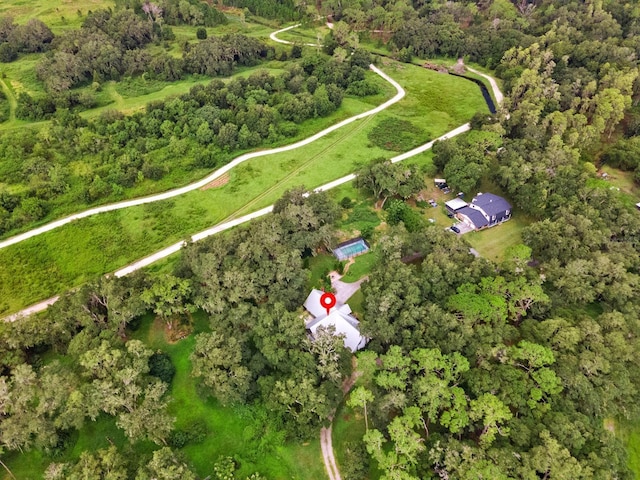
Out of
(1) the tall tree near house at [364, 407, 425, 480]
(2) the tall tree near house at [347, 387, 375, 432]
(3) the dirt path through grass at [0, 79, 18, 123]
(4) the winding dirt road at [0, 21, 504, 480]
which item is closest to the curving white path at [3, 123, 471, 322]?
(4) the winding dirt road at [0, 21, 504, 480]

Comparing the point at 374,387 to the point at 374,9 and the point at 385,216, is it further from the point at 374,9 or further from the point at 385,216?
the point at 374,9

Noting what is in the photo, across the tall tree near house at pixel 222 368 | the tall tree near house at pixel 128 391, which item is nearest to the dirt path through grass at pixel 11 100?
the tall tree near house at pixel 128 391

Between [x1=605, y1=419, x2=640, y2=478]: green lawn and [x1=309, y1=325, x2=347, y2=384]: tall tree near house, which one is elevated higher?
[x1=309, y1=325, x2=347, y2=384]: tall tree near house

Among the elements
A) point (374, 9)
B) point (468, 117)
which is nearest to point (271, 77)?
point (468, 117)

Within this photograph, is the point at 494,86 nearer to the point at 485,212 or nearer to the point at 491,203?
the point at 491,203

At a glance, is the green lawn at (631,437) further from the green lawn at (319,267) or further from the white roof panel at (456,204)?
the white roof panel at (456,204)

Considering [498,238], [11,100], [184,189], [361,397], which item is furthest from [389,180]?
[11,100]

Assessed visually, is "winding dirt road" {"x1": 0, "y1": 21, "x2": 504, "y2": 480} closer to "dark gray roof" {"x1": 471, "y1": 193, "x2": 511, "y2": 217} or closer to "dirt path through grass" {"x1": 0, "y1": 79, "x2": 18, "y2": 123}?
"dark gray roof" {"x1": 471, "y1": 193, "x2": 511, "y2": 217}
